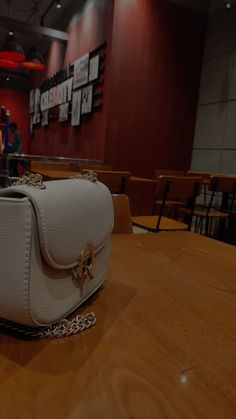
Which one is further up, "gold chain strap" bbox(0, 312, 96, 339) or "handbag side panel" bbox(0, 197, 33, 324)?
"handbag side panel" bbox(0, 197, 33, 324)

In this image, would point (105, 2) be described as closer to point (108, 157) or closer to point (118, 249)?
point (108, 157)

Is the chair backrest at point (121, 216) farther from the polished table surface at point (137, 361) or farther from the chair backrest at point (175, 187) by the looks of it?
the chair backrest at point (175, 187)

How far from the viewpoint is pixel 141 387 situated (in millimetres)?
369

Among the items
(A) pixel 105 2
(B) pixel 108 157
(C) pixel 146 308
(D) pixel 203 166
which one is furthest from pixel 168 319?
(A) pixel 105 2

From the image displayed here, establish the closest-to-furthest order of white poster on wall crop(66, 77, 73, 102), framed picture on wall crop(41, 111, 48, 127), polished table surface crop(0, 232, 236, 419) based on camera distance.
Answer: polished table surface crop(0, 232, 236, 419)
white poster on wall crop(66, 77, 73, 102)
framed picture on wall crop(41, 111, 48, 127)

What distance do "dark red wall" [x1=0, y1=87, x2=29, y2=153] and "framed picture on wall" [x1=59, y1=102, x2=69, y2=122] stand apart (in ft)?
14.6

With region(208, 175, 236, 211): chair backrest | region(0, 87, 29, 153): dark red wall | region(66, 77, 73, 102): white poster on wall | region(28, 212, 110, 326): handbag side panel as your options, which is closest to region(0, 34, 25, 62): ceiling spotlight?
region(66, 77, 73, 102): white poster on wall

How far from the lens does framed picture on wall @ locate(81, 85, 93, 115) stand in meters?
5.39

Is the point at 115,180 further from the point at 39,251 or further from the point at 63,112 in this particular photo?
the point at 63,112

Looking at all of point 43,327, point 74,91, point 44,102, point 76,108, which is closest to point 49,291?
point 43,327

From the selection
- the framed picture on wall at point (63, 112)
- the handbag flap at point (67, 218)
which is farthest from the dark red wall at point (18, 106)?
the handbag flap at point (67, 218)

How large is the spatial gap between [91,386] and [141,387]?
55 millimetres

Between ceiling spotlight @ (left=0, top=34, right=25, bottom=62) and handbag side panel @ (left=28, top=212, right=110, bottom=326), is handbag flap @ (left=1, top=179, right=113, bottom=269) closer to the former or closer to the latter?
handbag side panel @ (left=28, top=212, right=110, bottom=326)

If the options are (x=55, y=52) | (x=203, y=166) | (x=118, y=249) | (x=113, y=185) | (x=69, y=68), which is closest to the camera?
(x=118, y=249)
